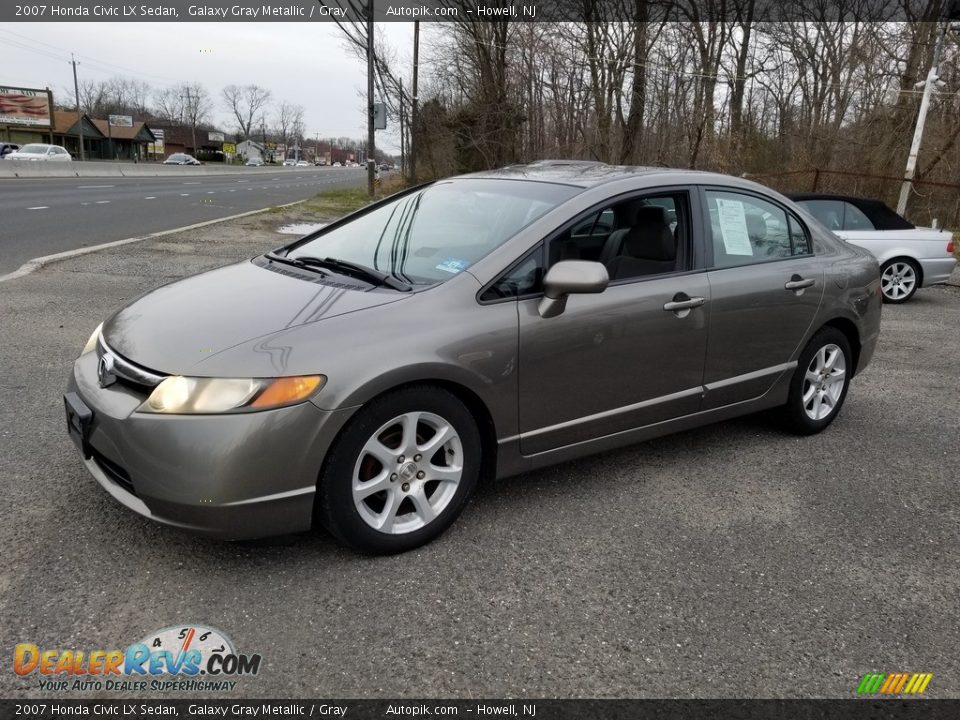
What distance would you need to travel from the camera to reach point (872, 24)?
2362 cm

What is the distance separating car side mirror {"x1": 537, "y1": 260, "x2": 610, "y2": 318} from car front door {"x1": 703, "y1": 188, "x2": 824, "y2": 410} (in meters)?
0.98

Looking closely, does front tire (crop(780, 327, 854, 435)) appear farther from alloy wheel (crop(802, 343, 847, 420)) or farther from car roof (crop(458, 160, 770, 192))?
car roof (crop(458, 160, 770, 192))

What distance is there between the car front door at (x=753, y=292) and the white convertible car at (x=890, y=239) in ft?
19.1

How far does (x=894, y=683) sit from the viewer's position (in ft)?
7.82

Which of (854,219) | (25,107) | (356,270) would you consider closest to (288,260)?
(356,270)

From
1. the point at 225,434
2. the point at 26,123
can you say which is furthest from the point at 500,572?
the point at 26,123

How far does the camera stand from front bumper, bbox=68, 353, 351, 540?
8.27ft

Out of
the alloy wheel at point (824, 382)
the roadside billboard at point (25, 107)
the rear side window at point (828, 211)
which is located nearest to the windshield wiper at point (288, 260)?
the alloy wheel at point (824, 382)

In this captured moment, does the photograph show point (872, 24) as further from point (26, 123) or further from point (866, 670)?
point (26, 123)

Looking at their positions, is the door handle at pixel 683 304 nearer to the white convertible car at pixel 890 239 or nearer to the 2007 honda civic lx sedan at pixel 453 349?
the 2007 honda civic lx sedan at pixel 453 349

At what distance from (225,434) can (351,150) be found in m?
201

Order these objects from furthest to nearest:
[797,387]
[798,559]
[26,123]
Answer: [26,123], [797,387], [798,559]

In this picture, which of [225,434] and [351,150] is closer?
[225,434]

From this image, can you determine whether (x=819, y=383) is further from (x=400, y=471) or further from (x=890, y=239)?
(x=890, y=239)
